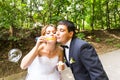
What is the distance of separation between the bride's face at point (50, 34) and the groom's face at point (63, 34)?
2.8 inches

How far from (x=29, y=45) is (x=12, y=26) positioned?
2.38ft

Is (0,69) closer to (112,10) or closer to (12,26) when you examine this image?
(12,26)

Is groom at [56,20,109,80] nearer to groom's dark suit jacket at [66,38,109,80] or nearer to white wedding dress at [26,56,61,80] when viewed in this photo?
groom's dark suit jacket at [66,38,109,80]

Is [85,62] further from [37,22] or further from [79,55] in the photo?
[37,22]

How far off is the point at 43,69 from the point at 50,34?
0.62 metres

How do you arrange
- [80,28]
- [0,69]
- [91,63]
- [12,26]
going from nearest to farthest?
[91,63] < [0,69] < [12,26] < [80,28]

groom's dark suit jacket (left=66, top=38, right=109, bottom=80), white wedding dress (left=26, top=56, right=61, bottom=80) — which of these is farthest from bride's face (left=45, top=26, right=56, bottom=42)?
white wedding dress (left=26, top=56, right=61, bottom=80)

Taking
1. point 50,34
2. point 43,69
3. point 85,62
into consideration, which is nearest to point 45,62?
point 43,69

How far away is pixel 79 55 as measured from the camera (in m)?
3.20

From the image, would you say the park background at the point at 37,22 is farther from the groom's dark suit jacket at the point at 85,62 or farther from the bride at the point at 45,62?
the groom's dark suit jacket at the point at 85,62

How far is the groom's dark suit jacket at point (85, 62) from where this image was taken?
10.2 ft

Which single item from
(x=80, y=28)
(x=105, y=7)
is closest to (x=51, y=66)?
(x=80, y=28)

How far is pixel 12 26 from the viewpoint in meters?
8.38

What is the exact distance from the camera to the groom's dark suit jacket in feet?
10.2
